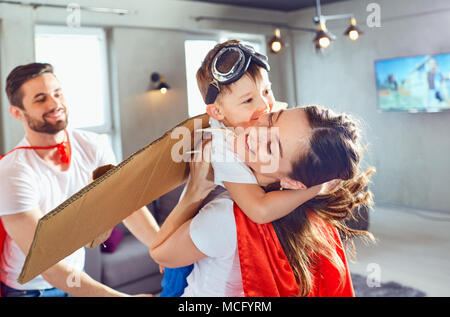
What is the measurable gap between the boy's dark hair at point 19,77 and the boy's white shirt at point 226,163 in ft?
1.14

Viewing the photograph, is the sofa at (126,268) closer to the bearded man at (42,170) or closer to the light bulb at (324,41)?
the bearded man at (42,170)

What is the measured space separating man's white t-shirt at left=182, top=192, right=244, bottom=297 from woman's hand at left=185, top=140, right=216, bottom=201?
0.06ft

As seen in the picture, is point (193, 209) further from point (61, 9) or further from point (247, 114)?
point (61, 9)

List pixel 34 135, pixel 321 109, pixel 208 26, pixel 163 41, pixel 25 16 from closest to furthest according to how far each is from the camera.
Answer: pixel 321 109 → pixel 34 135 → pixel 25 16 → pixel 163 41 → pixel 208 26

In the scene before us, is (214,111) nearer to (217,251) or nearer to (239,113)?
(239,113)

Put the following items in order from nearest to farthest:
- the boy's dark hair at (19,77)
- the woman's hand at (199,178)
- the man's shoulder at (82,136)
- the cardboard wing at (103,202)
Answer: the cardboard wing at (103,202)
the woman's hand at (199,178)
the boy's dark hair at (19,77)
the man's shoulder at (82,136)

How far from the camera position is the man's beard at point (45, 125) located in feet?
2.16

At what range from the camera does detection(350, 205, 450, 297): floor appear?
0.56 meters

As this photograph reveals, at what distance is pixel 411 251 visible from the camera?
117 cm

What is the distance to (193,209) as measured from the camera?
0.48m

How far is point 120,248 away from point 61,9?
140 centimetres

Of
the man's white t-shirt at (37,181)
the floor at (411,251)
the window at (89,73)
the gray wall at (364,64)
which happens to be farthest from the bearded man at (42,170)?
the window at (89,73)
